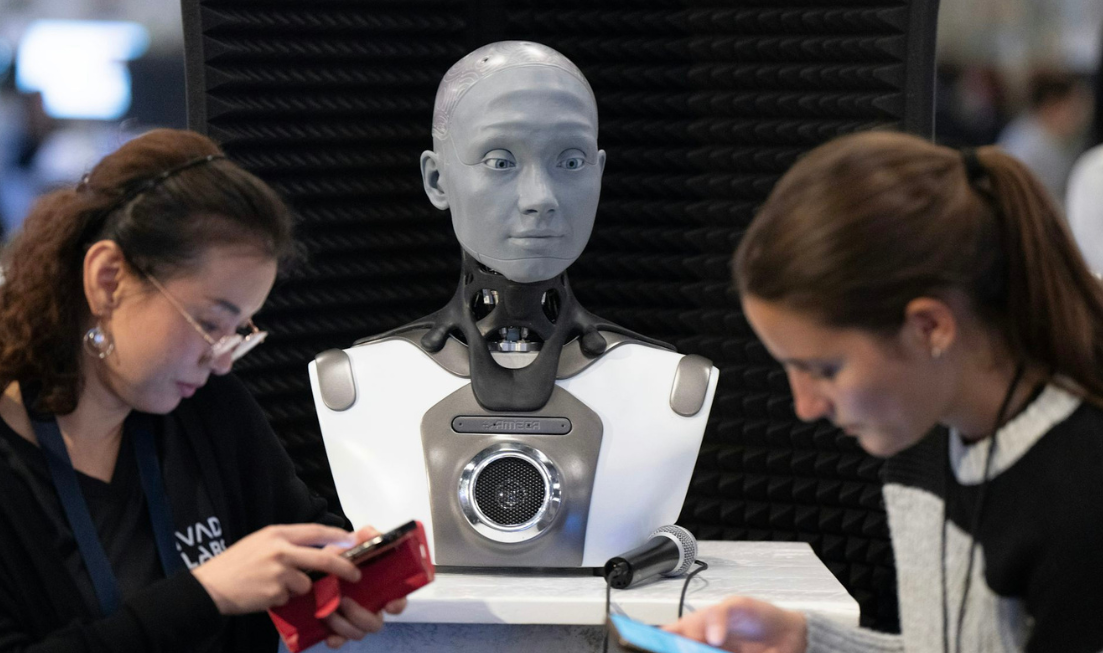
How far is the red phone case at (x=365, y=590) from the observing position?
6.31 feet

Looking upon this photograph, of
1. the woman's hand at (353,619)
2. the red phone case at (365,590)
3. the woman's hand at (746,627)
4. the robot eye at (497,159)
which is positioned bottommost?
the woman's hand at (353,619)

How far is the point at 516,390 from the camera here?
2.55 m

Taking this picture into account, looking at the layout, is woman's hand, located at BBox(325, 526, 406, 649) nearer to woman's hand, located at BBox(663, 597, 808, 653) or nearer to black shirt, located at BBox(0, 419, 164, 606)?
black shirt, located at BBox(0, 419, 164, 606)

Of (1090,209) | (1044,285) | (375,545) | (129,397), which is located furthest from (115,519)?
(1090,209)

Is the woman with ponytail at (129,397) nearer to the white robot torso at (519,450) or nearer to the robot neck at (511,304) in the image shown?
the white robot torso at (519,450)

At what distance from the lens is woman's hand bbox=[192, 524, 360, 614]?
182cm

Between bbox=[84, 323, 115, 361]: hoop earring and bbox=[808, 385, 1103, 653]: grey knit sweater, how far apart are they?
3.97 ft

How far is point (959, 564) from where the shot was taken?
163 centimetres

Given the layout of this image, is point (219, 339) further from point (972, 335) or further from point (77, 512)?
point (972, 335)

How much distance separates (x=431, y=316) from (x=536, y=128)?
48 centimetres

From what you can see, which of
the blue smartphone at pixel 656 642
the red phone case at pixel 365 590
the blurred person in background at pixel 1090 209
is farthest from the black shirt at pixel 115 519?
the blurred person in background at pixel 1090 209

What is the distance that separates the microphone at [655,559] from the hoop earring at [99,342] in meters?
0.96

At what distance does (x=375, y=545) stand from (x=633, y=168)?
184 centimetres

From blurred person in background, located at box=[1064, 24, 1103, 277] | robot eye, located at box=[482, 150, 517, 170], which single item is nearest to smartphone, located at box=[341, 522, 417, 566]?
robot eye, located at box=[482, 150, 517, 170]
